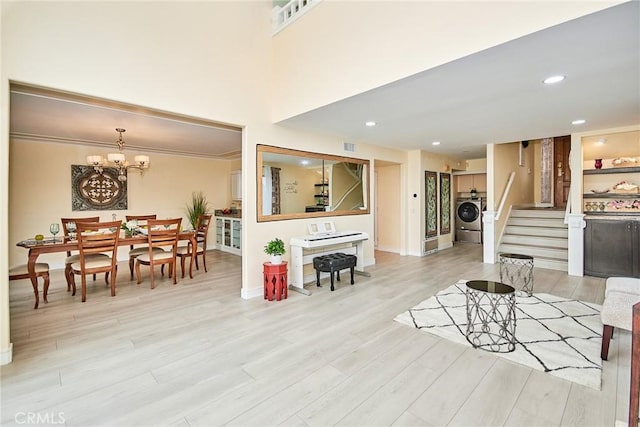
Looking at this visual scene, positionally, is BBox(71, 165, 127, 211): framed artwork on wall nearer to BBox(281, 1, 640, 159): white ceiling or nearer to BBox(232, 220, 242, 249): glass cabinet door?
BBox(232, 220, 242, 249): glass cabinet door

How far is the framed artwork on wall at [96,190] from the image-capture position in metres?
5.92

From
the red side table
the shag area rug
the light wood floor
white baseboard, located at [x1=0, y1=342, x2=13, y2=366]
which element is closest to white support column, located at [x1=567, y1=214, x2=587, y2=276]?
the light wood floor

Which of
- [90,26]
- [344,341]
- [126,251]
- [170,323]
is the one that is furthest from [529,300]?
[126,251]

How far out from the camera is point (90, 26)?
8.91ft

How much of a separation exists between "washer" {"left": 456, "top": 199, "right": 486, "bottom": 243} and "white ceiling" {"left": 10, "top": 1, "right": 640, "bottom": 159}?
8.85ft

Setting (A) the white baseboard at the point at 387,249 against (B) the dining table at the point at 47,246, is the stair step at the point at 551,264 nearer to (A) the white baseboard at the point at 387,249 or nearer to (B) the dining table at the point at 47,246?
(A) the white baseboard at the point at 387,249

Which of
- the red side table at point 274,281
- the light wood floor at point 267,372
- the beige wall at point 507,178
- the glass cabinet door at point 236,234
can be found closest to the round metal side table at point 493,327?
the light wood floor at point 267,372

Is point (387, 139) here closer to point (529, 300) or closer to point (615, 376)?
point (529, 300)

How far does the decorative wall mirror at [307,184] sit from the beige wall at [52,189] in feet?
13.4

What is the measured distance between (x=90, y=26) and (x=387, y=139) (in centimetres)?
443

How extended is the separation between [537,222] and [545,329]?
14.7 feet

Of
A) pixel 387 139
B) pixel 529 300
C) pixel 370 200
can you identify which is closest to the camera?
pixel 529 300

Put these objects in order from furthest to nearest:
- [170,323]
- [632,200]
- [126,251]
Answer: [126,251] → [632,200] → [170,323]

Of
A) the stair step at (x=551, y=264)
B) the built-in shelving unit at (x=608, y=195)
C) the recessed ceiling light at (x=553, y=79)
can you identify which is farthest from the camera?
the stair step at (x=551, y=264)
